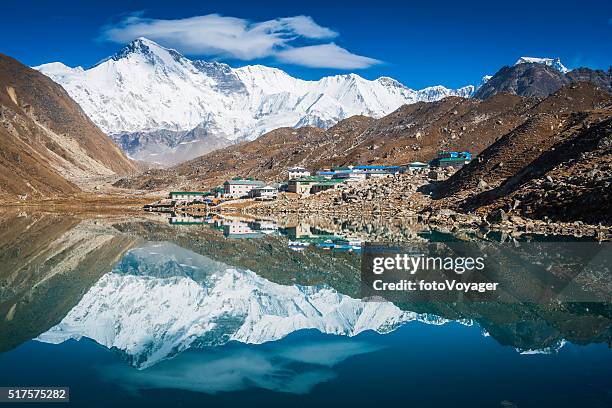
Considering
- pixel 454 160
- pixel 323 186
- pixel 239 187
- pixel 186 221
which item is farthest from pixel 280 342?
pixel 239 187

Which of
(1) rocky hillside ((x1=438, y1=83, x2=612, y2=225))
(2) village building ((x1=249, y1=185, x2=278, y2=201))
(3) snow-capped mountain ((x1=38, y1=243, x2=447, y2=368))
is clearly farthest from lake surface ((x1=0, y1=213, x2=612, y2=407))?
(2) village building ((x1=249, y1=185, x2=278, y2=201))

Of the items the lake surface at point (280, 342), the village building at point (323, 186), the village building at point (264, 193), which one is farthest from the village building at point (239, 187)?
the lake surface at point (280, 342)

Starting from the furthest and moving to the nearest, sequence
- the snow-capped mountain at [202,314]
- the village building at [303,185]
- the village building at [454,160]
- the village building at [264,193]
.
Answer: the village building at [303,185] → the village building at [264,193] → the village building at [454,160] → the snow-capped mountain at [202,314]

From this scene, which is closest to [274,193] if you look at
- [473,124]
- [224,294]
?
[473,124]

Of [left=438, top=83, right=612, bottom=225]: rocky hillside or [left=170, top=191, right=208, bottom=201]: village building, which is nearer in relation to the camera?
[left=438, top=83, right=612, bottom=225]: rocky hillside

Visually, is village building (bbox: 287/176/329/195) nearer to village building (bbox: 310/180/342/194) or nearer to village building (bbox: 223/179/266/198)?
village building (bbox: 310/180/342/194)

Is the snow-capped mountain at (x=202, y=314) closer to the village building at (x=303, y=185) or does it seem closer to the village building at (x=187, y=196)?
the village building at (x=303, y=185)

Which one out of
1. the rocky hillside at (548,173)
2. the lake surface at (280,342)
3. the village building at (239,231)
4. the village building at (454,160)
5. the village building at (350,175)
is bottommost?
the lake surface at (280,342)

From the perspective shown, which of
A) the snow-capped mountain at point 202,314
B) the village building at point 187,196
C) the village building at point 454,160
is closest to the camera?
the snow-capped mountain at point 202,314
